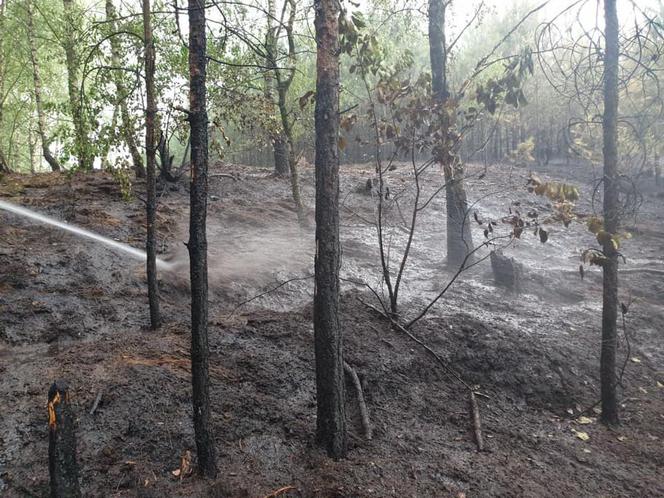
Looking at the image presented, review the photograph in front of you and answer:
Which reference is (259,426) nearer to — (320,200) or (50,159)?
(320,200)

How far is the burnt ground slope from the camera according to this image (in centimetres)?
356

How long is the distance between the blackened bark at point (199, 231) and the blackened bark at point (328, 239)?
36.2 inches

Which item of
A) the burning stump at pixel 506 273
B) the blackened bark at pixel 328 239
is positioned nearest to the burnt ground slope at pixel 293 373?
the burning stump at pixel 506 273

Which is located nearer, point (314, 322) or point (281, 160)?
point (314, 322)

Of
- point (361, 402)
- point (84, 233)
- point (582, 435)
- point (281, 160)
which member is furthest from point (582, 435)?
point (281, 160)

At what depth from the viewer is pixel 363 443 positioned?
4137 mm

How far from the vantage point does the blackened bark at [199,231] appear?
3.18 m

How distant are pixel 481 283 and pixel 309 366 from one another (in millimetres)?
4536

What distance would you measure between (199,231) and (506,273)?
6.48 m

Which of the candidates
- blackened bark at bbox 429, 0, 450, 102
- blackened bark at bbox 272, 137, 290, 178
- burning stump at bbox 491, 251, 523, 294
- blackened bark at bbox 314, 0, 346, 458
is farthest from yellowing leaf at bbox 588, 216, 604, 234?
blackened bark at bbox 272, 137, 290, 178

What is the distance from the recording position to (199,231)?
3.22 m

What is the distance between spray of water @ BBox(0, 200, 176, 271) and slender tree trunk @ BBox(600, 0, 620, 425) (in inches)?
230

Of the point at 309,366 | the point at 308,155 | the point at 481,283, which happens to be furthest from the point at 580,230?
the point at 308,155

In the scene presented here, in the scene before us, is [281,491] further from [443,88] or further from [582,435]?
[443,88]
